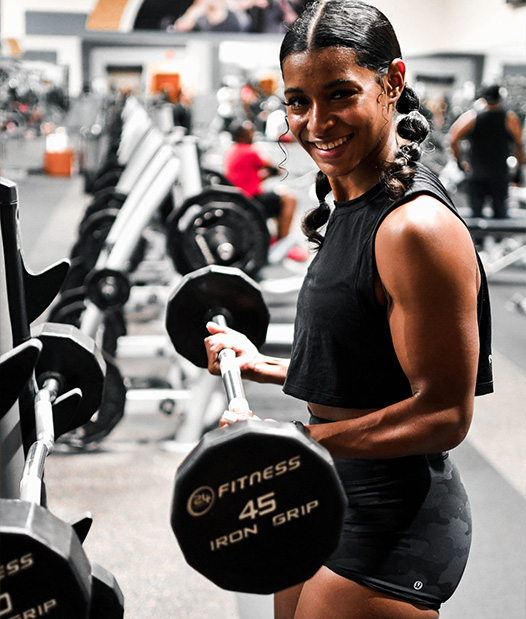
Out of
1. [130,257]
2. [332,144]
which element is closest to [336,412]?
[332,144]

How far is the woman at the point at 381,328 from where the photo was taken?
1006mm

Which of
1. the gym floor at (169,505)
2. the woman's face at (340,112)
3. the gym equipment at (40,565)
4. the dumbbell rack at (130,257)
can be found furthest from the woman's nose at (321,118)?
the dumbbell rack at (130,257)

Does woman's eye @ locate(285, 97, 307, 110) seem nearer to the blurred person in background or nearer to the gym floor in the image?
the gym floor

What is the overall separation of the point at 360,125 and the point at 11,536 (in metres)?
0.69

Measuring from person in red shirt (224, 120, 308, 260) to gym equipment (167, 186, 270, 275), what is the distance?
272cm

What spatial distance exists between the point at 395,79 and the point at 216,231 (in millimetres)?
2171

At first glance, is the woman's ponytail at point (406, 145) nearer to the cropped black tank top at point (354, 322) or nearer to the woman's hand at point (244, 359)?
the cropped black tank top at point (354, 322)

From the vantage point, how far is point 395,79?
1.12 meters

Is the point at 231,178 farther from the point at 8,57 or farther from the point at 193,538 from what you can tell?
the point at 8,57

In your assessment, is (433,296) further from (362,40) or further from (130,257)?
(130,257)

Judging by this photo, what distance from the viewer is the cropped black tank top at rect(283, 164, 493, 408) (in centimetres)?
109

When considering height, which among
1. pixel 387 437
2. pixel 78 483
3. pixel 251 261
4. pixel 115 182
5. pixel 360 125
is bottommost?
pixel 78 483

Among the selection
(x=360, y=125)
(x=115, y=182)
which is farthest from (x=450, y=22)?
(x=360, y=125)

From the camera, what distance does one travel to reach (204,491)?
2.79 ft
